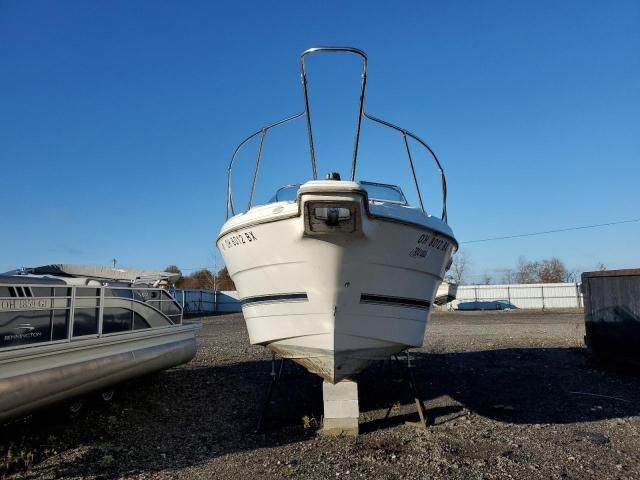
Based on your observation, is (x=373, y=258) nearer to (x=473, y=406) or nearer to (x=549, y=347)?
(x=473, y=406)

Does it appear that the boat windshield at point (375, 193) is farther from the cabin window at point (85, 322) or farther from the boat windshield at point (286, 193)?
the cabin window at point (85, 322)

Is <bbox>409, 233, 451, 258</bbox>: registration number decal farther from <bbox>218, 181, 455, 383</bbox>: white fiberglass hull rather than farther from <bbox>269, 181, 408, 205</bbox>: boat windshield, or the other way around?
<bbox>269, 181, 408, 205</bbox>: boat windshield

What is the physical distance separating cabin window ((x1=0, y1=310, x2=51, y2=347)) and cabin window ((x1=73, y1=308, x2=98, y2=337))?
15.7 inches

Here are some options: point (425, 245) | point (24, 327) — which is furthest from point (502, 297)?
point (24, 327)

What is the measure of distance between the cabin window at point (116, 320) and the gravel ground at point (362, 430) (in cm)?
99

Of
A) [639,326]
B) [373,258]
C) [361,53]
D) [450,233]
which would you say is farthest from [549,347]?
[361,53]

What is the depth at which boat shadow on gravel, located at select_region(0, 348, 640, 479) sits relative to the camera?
463cm

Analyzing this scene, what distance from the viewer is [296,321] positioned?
502 cm

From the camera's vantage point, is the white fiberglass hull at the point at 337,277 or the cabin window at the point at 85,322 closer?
the white fiberglass hull at the point at 337,277

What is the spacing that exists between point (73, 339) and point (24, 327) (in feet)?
1.60

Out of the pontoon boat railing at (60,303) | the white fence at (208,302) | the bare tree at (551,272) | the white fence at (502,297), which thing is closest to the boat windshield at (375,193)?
the pontoon boat railing at (60,303)

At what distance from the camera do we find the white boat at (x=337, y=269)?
4492mm

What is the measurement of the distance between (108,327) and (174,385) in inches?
79.7

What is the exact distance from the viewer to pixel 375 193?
559 centimetres
